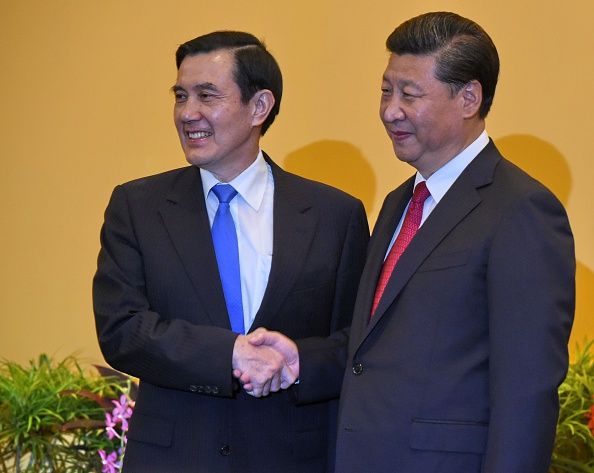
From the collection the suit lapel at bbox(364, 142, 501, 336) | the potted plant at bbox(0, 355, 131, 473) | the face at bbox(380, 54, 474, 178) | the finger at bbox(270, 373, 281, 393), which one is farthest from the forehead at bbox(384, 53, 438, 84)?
the potted plant at bbox(0, 355, 131, 473)

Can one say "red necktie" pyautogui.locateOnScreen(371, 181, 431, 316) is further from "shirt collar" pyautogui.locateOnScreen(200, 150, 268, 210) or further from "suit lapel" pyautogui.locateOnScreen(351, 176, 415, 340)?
"shirt collar" pyautogui.locateOnScreen(200, 150, 268, 210)

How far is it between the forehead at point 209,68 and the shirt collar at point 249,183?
0.22 metres

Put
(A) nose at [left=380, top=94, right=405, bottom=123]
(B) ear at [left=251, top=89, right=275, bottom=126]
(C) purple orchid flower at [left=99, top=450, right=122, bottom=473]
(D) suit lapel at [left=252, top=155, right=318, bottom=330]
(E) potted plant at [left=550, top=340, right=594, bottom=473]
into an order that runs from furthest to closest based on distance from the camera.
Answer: (C) purple orchid flower at [left=99, top=450, right=122, bottom=473] → (E) potted plant at [left=550, top=340, right=594, bottom=473] → (B) ear at [left=251, top=89, right=275, bottom=126] → (D) suit lapel at [left=252, top=155, right=318, bottom=330] → (A) nose at [left=380, top=94, right=405, bottom=123]

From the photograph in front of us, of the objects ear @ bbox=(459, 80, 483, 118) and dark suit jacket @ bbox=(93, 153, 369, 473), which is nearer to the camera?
ear @ bbox=(459, 80, 483, 118)

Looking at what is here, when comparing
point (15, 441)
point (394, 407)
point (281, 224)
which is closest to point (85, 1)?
point (15, 441)

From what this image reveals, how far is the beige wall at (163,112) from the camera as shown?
11.5 feet

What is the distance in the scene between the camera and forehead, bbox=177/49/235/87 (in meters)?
2.74

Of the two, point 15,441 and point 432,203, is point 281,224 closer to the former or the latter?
point 432,203

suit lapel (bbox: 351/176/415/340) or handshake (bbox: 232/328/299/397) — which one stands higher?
suit lapel (bbox: 351/176/415/340)

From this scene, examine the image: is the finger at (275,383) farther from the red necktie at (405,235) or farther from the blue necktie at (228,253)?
the red necktie at (405,235)

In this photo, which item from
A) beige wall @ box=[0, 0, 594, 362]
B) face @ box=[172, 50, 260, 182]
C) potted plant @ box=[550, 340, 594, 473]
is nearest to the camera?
face @ box=[172, 50, 260, 182]

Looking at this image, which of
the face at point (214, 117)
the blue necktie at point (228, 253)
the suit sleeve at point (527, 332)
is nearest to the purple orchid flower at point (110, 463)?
the blue necktie at point (228, 253)

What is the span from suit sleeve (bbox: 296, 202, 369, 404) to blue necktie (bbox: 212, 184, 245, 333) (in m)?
0.16

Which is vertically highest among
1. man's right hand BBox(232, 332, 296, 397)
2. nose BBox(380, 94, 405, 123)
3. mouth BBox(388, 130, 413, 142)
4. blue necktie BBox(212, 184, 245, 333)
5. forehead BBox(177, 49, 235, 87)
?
forehead BBox(177, 49, 235, 87)
